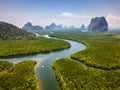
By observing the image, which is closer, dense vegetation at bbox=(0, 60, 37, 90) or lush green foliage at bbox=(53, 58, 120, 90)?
lush green foliage at bbox=(53, 58, 120, 90)

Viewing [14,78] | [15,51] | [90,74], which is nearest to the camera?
[14,78]

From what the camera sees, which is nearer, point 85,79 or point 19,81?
point 19,81

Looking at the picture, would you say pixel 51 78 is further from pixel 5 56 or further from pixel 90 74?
pixel 5 56

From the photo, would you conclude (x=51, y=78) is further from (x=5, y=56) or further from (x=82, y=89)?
(x=5, y=56)

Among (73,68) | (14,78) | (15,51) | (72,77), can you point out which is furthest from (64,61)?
(15,51)

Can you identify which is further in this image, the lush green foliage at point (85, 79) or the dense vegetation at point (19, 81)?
the dense vegetation at point (19, 81)

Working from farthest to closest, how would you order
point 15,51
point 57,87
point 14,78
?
point 15,51
point 14,78
point 57,87

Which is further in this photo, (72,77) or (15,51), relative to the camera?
(15,51)
